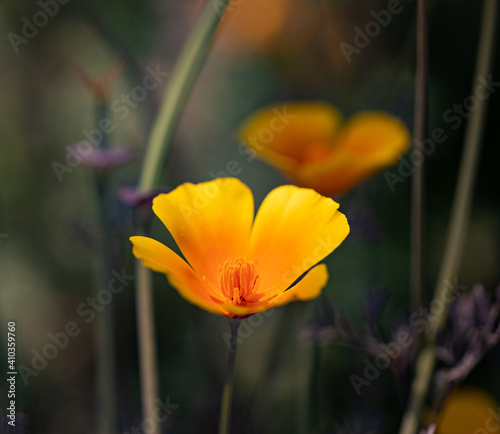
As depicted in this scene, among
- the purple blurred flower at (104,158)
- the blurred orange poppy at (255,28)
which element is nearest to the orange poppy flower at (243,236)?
the purple blurred flower at (104,158)

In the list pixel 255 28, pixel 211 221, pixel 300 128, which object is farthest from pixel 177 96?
pixel 255 28

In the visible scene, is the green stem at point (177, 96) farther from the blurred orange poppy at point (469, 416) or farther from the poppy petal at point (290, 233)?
the blurred orange poppy at point (469, 416)

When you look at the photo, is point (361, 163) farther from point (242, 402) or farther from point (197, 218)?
point (242, 402)

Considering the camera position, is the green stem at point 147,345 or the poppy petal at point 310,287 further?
the green stem at point 147,345
